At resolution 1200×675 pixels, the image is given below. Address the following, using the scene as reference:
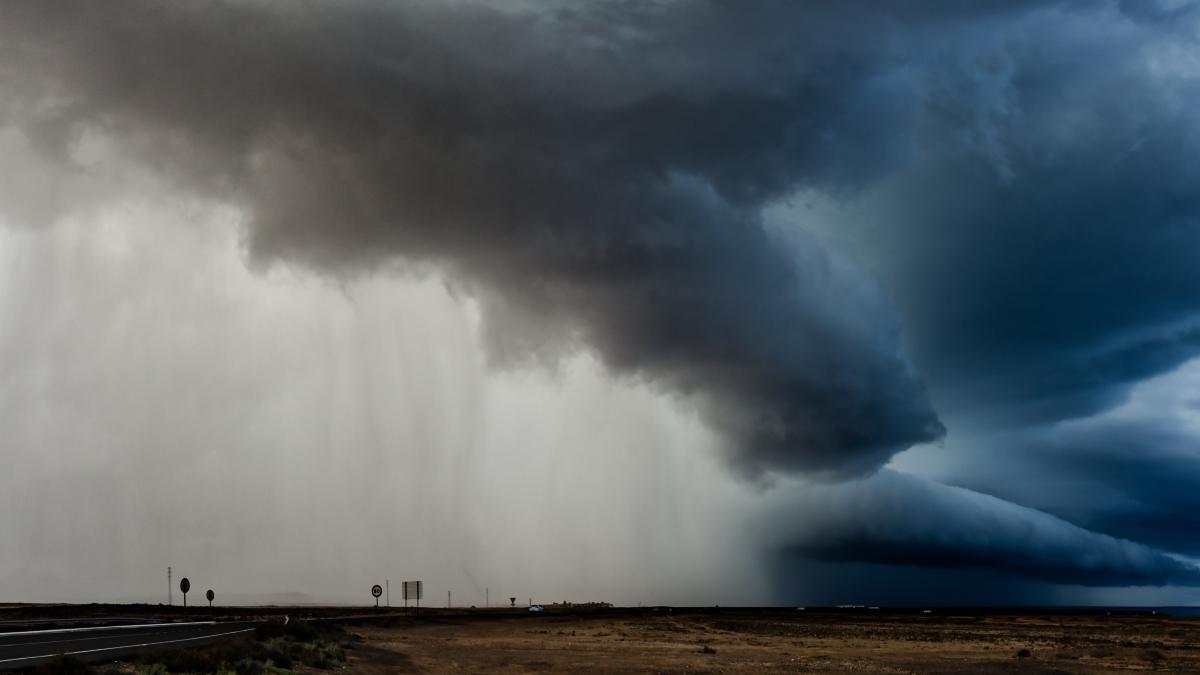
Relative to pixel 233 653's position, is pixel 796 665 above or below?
below

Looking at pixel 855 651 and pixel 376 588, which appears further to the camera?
pixel 376 588

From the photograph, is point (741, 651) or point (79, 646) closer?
point (79, 646)

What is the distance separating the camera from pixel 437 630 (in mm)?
109500

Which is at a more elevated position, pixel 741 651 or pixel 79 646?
pixel 79 646

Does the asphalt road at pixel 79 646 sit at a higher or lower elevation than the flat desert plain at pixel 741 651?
higher

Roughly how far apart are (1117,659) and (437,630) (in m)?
68.6

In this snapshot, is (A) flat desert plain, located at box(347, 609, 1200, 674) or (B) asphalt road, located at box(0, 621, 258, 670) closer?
(B) asphalt road, located at box(0, 621, 258, 670)

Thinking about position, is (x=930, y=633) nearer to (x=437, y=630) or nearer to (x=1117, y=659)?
(x=1117, y=659)

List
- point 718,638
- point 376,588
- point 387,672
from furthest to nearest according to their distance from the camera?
point 376,588 < point 718,638 < point 387,672

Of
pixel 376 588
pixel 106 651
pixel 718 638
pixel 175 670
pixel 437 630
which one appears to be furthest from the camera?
pixel 376 588

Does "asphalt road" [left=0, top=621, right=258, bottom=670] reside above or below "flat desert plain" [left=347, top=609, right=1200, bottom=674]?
above

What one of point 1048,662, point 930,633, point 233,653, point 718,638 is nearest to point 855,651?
point 1048,662

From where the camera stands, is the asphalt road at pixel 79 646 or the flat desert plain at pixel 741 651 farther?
the flat desert plain at pixel 741 651

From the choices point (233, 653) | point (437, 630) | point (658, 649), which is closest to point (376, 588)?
point (437, 630)
